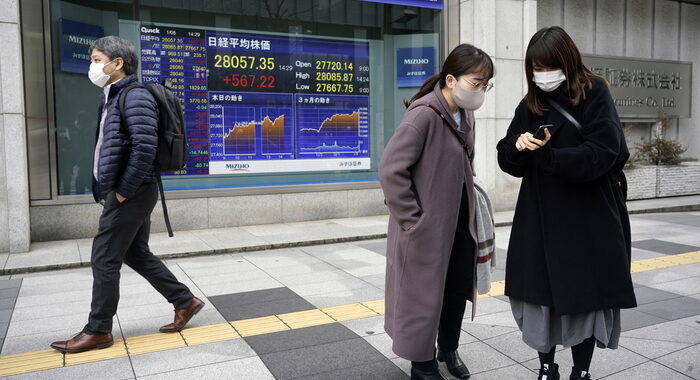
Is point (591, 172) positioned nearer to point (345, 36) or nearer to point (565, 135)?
point (565, 135)

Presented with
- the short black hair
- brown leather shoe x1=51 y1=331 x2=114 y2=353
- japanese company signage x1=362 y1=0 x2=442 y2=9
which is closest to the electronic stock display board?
japanese company signage x1=362 y1=0 x2=442 y2=9

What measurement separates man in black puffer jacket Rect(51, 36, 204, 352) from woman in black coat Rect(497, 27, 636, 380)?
2274mm

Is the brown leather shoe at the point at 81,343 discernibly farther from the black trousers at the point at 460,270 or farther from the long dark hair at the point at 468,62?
the long dark hair at the point at 468,62

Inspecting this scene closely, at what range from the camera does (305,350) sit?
394cm

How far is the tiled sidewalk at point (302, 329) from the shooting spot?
11.9ft

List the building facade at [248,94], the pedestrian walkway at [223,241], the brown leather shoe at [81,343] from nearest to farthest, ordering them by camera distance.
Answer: the brown leather shoe at [81,343] → the pedestrian walkway at [223,241] → the building facade at [248,94]

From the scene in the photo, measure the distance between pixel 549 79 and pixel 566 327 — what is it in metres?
1.16

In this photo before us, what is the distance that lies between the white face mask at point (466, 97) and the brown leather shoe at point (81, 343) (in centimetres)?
270

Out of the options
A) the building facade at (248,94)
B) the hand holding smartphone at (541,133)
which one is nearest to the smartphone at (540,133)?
the hand holding smartphone at (541,133)

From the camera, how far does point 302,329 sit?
439 centimetres

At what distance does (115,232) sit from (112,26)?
5541mm

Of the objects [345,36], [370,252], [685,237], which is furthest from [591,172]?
[345,36]

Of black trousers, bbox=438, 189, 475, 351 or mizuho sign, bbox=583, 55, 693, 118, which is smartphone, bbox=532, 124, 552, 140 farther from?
mizuho sign, bbox=583, 55, 693, 118

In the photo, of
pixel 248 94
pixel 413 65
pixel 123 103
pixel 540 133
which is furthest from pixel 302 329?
pixel 413 65
